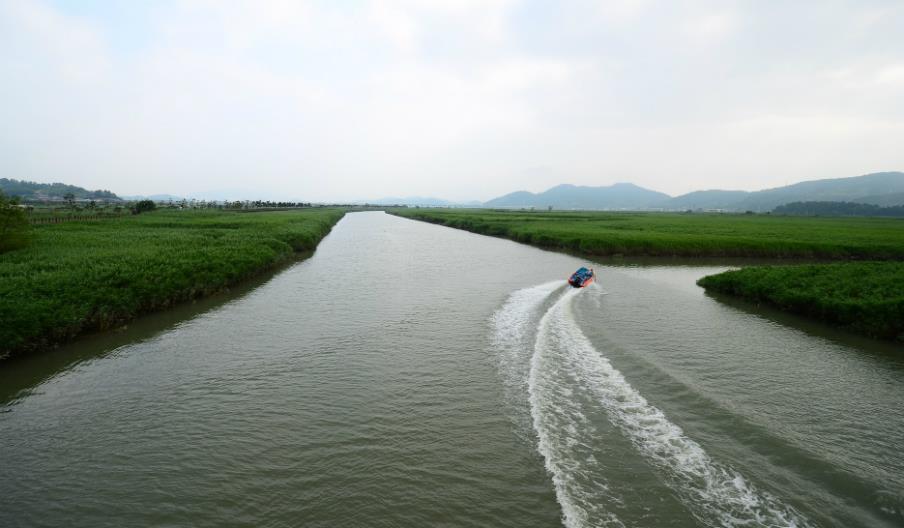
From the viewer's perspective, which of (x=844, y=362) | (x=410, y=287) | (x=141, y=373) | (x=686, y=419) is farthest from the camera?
(x=410, y=287)

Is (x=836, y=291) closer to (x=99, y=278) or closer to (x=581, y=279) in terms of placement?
(x=581, y=279)

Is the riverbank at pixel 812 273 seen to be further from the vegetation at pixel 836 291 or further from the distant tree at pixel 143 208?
the distant tree at pixel 143 208

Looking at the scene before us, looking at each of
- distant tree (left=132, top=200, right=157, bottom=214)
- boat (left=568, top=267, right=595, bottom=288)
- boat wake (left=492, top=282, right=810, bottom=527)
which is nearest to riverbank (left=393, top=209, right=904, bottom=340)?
boat (left=568, top=267, right=595, bottom=288)

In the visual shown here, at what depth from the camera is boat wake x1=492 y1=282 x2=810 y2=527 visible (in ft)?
24.1

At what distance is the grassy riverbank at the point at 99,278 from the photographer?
15.1 metres

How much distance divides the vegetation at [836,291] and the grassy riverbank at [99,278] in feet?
98.1

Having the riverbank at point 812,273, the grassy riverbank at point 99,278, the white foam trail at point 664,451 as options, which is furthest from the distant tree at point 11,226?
the riverbank at point 812,273

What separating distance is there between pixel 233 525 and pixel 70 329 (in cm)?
1380

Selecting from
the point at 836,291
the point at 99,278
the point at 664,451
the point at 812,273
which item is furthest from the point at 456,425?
the point at 812,273

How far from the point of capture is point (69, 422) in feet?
34.4

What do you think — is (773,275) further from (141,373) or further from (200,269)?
(200,269)

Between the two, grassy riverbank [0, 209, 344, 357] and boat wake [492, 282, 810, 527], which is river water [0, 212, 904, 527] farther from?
grassy riverbank [0, 209, 344, 357]

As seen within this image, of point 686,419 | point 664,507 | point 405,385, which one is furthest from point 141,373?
point 686,419

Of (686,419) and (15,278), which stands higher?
(15,278)
